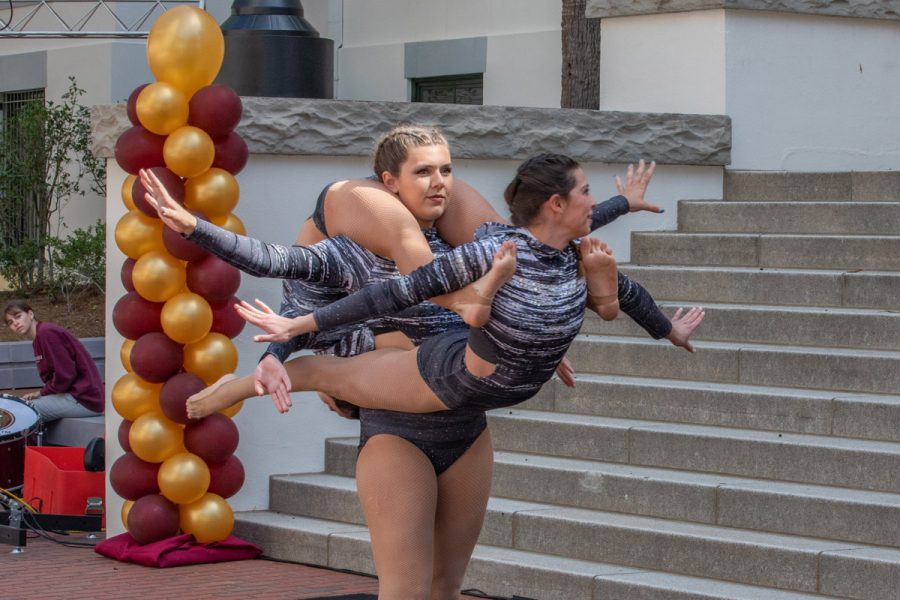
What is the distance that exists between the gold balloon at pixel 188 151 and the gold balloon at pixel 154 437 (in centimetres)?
127

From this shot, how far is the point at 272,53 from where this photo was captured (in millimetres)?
8914

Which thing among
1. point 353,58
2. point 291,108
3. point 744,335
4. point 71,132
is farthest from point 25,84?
point 744,335

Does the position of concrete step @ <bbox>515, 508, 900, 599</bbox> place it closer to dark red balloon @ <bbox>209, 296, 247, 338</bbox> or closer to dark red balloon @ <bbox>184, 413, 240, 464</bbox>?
dark red balloon @ <bbox>184, 413, 240, 464</bbox>

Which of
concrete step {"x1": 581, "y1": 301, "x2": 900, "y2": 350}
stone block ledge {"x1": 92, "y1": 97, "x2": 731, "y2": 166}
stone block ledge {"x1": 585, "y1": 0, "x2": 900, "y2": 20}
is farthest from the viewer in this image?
stone block ledge {"x1": 585, "y1": 0, "x2": 900, "y2": 20}

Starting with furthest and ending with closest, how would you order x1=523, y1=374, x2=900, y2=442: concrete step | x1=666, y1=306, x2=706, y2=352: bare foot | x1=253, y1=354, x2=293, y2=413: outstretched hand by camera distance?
x1=523, y1=374, x2=900, y2=442: concrete step < x1=666, y1=306, x2=706, y2=352: bare foot < x1=253, y1=354, x2=293, y2=413: outstretched hand

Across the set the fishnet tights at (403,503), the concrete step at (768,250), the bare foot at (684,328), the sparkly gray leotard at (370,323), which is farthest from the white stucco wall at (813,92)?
the fishnet tights at (403,503)

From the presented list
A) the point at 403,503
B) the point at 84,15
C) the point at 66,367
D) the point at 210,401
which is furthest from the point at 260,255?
the point at 84,15

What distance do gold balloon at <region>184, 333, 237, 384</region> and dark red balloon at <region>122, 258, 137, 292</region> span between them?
16.8 inches

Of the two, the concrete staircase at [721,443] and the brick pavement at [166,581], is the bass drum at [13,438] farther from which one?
the concrete staircase at [721,443]

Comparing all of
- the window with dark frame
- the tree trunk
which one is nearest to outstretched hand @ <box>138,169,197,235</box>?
the tree trunk

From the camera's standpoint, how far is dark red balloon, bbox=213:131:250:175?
25.6 feet

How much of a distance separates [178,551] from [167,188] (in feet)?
6.06

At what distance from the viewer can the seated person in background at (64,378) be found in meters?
11.0

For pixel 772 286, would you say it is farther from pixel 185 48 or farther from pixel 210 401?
pixel 210 401
